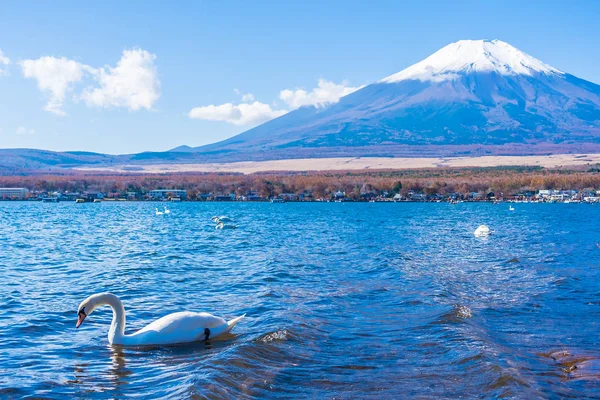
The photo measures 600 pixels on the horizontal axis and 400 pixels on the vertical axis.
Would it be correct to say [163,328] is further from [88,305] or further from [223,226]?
[223,226]

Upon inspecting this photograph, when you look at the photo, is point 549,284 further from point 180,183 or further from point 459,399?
point 180,183

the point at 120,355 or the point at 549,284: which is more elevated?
the point at 120,355

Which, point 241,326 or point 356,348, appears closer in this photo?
point 356,348

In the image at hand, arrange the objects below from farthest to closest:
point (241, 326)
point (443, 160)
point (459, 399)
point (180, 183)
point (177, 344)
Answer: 1. point (443, 160)
2. point (180, 183)
3. point (241, 326)
4. point (177, 344)
5. point (459, 399)

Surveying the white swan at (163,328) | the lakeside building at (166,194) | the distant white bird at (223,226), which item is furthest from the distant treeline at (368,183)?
the white swan at (163,328)

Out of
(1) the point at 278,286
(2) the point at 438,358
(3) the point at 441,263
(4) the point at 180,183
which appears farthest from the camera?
(4) the point at 180,183

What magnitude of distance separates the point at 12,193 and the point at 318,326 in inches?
5734

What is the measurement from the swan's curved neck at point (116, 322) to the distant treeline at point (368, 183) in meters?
120

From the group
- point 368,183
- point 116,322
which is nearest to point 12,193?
point 368,183

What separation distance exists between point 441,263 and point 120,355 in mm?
15046

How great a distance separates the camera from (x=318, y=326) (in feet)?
39.3

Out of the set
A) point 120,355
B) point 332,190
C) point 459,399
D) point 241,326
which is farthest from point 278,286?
point 332,190

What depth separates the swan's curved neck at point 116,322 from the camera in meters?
10.5

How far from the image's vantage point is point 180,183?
15062 cm
